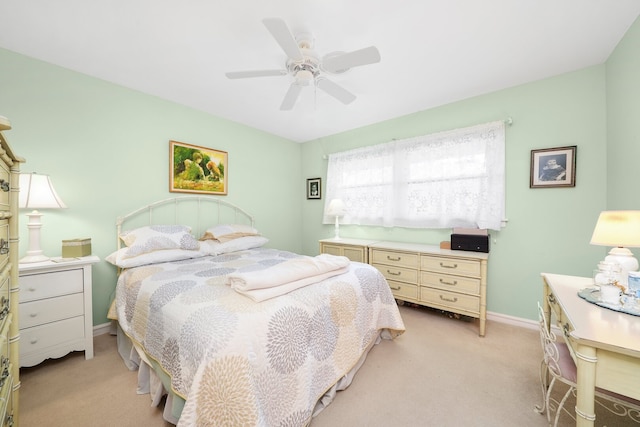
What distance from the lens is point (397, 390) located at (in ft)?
5.39

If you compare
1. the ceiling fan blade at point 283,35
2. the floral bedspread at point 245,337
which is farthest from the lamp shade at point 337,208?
the ceiling fan blade at point 283,35

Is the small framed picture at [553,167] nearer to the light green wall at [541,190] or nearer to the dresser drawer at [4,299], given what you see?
the light green wall at [541,190]

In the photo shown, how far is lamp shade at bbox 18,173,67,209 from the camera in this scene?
179cm

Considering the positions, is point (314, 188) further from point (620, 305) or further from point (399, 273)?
point (620, 305)

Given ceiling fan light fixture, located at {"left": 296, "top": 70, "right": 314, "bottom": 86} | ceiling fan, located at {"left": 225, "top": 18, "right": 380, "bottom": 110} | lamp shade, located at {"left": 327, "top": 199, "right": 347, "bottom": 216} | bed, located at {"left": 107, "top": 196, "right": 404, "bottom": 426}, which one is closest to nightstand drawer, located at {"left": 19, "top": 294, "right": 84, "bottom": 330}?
bed, located at {"left": 107, "top": 196, "right": 404, "bottom": 426}

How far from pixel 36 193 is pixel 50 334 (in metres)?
1.06

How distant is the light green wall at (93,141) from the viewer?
6.63ft

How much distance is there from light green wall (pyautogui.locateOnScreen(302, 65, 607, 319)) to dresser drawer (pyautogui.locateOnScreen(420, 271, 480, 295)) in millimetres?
499

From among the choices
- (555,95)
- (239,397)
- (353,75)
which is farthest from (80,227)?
(555,95)

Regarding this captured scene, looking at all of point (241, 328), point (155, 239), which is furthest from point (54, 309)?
point (241, 328)

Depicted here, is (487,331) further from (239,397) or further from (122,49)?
(122,49)

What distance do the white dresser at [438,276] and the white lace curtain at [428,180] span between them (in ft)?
1.52

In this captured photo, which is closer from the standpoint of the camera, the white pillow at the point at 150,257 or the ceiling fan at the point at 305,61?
the ceiling fan at the point at 305,61

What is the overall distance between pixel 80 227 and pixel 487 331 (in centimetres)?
408
